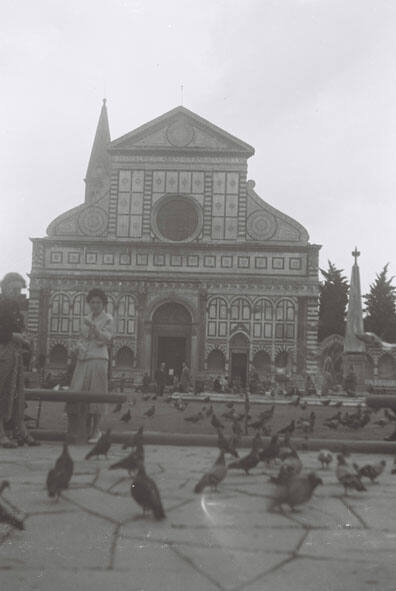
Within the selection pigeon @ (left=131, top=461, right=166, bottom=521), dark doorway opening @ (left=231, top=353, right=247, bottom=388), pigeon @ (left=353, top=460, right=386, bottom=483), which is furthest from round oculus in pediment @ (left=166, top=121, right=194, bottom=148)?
pigeon @ (left=131, top=461, right=166, bottom=521)

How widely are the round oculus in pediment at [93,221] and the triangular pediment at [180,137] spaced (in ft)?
10.5

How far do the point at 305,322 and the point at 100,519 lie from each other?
27971mm

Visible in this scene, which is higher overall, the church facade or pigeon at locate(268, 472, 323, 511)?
the church facade

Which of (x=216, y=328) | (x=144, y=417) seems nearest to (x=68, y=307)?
(x=216, y=328)

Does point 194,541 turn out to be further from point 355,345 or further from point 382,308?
point 382,308

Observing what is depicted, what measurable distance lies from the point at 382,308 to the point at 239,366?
69.6 ft

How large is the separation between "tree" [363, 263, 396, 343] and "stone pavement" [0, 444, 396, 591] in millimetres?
43806

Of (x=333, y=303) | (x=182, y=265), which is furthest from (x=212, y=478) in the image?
(x=333, y=303)

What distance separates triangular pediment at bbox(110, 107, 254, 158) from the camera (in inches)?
1260

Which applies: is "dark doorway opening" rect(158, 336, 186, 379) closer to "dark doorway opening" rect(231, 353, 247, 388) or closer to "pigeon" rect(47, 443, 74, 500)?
"dark doorway opening" rect(231, 353, 247, 388)

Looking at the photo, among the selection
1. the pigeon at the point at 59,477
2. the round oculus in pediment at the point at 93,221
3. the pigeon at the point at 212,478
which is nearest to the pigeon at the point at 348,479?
the pigeon at the point at 212,478

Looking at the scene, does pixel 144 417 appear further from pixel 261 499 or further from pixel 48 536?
pixel 48 536

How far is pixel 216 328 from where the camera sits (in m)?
30.8

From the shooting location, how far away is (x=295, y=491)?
3.46 m
